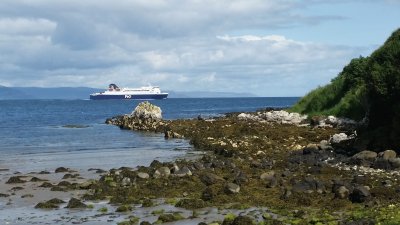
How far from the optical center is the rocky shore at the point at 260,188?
17203 millimetres

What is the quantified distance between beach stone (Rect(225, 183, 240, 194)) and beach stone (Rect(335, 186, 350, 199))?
3577 millimetres

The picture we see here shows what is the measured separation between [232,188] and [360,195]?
4.56 m

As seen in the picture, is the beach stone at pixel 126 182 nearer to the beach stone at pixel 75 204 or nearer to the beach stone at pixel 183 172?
the beach stone at pixel 183 172

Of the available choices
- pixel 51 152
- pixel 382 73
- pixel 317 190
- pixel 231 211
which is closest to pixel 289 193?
pixel 317 190

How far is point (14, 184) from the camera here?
26.0 m

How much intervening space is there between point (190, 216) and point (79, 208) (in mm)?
4247

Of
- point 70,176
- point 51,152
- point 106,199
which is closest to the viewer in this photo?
point 106,199

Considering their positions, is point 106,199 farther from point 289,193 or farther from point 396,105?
point 396,105

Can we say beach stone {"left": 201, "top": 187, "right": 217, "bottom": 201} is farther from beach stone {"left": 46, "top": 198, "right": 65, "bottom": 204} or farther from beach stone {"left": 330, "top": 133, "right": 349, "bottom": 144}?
beach stone {"left": 330, "top": 133, "right": 349, "bottom": 144}

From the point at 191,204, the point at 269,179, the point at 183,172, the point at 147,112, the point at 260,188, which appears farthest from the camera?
the point at 147,112

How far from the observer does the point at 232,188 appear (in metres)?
20.7

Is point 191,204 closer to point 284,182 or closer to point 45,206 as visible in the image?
point 284,182

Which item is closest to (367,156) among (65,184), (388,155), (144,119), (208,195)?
(388,155)

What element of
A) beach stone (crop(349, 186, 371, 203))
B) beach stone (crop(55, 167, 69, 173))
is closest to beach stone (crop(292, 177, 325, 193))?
beach stone (crop(349, 186, 371, 203))
